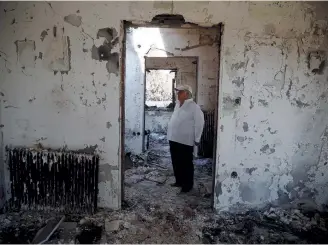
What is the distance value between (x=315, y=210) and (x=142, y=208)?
205 cm

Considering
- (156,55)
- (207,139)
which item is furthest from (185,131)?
(156,55)

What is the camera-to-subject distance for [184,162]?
446cm

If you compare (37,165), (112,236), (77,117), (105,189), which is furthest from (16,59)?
(112,236)

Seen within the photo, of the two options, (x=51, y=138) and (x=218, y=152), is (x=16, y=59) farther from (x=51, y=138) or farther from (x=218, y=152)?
(x=218, y=152)

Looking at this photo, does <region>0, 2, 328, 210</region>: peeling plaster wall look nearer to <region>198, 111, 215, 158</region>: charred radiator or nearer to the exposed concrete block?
the exposed concrete block

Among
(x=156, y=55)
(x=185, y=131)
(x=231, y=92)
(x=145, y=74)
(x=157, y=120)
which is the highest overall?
(x=156, y=55)

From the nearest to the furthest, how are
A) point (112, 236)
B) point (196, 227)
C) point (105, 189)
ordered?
point (112, 236) < point (196, 227) < point (105, 189)

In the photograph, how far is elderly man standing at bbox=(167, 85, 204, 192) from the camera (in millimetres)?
→ 4281

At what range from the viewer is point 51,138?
3623 mm

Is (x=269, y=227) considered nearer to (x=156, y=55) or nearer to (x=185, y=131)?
(x=185, y=131)

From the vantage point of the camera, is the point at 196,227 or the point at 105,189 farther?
the point at 105,189

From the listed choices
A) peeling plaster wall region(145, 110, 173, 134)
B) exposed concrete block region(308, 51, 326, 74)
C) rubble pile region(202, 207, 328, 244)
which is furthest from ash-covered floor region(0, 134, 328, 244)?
peeling plaster wall region(145, 110, 173, 134)

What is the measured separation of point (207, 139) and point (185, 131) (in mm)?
2248

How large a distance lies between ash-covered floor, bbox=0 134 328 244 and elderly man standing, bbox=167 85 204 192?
40cm
